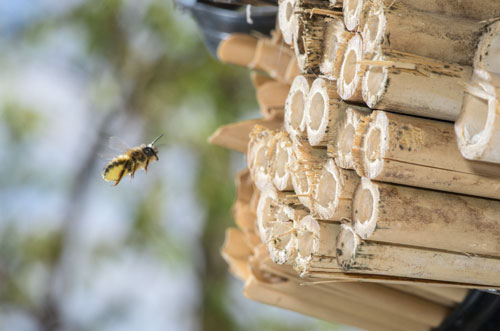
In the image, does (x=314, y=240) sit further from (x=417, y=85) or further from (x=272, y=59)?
(x=272, y=59)

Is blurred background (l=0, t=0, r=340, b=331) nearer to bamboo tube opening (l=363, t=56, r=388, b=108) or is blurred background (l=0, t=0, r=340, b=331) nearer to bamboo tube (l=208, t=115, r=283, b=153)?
bamboo tube (l=208, t=115, r=283, b=153)

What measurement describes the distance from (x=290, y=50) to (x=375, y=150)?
906 millimetres

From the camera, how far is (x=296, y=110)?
5.26 ft

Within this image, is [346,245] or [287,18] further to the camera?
[287,18]

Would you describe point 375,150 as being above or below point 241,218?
above

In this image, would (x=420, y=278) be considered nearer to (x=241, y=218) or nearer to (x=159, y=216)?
(x=241, y=218)

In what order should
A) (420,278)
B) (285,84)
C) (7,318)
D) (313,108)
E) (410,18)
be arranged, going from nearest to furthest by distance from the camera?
(410,18) → (420,278) → (313,108) → (285,84) → (7,318)

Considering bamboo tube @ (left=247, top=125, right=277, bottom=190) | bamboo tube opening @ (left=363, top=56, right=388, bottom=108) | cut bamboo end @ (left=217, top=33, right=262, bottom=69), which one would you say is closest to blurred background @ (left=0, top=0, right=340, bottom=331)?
cut bamboo end @ (left=217, top=33, right=262, bottom=69)

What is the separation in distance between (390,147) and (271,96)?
0.89m

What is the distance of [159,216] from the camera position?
5.23 meters

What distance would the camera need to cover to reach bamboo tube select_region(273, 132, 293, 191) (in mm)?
1616

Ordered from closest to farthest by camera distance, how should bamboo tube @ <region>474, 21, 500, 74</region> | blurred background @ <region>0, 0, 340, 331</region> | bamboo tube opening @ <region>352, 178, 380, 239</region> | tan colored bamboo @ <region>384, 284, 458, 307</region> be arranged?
bamboo tube @ <region>474, 21, 500, 74</region>, bamboo tube opening @ <region>352, 178, 380, 239</region>, tan colored bamboo @ <region>384, 284, 458, 307</region>, blurred background @ <region>0, 0, 340, 331</region>

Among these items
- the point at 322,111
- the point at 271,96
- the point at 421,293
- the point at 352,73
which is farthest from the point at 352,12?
the point at 421,293

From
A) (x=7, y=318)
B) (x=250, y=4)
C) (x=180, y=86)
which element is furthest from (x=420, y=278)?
(x=7, y=318)
